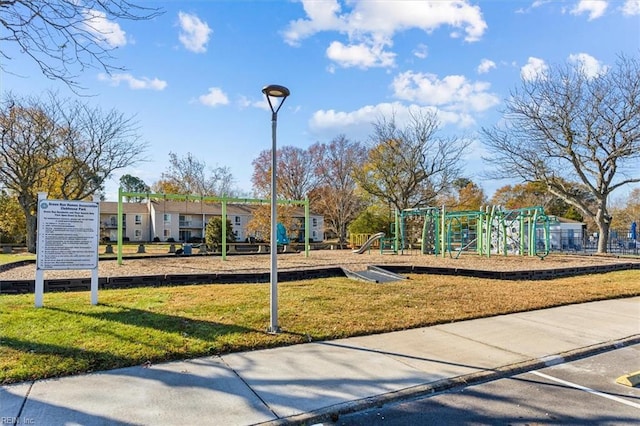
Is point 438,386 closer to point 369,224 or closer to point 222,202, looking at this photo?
point 222,202

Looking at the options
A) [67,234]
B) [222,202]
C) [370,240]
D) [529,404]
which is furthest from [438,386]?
[370,240]

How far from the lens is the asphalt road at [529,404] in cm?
338

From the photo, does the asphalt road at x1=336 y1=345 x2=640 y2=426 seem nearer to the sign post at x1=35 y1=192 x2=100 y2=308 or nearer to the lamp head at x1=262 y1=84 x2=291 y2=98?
the lamp head at x1=262 y1=84 x2=291 y2=98

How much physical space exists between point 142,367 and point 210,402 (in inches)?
47.1

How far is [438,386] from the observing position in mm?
4008

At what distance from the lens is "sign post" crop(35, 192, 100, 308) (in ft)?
21.3

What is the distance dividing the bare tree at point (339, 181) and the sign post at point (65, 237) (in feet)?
109

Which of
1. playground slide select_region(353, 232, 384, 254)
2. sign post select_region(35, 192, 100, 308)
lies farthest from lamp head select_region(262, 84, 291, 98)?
playground slide select_region(353, 232, 384, 254)

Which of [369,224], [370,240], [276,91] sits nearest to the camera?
[276,91]

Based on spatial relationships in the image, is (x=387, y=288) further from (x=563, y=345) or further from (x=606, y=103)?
(x=606, y=103)

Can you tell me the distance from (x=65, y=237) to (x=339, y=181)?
35879 mm

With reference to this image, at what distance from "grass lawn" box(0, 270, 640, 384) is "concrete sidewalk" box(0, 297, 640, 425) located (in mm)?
291

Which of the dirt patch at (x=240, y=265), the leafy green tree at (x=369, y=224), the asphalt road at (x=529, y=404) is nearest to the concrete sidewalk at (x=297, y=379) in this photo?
the asphalt road at (x=529, y=404)

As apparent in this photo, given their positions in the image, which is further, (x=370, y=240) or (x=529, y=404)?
(x=370, y=240)
